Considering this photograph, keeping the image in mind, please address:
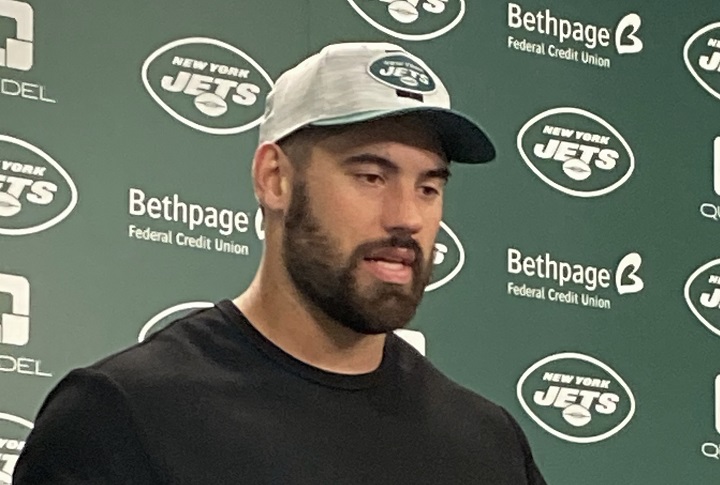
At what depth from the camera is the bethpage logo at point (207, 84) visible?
2.09 meters

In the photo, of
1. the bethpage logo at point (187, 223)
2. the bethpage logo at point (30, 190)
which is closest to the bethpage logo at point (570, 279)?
the bethpage logo at point (187, 223)

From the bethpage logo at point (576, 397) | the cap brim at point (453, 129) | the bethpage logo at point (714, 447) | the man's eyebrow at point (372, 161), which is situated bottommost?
the bethpage logo at point (714, 447)

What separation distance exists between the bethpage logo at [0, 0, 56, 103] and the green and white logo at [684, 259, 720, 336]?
43.8 inches

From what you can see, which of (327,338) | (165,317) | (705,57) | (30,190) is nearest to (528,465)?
(327,338)

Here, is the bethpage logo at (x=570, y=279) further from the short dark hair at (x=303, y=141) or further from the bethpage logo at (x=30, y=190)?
the short dark hair at (x=303, y=141)

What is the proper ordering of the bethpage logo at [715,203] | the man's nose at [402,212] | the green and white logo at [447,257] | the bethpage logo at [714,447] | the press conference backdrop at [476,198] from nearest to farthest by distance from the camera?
the man's nose at [402,212]
the press conference backdrop at [476,198]
the green and white logo at [447,257]
the bethpage logo at [714,447]
the bethpage logo at [715,203]

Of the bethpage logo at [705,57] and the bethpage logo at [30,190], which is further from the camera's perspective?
the bethpage logo at [705,57]

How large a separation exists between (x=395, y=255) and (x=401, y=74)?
17 centimetres

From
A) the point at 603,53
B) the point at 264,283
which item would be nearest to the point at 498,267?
the point at 603,53

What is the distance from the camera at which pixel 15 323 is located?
1.90 meters

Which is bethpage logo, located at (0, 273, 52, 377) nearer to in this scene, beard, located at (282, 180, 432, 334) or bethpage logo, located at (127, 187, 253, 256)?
bethpage logo, located at (127, 187, 253, 256)

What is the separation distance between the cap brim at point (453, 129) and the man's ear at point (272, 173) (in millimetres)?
67

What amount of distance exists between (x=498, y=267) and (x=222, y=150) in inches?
19.5

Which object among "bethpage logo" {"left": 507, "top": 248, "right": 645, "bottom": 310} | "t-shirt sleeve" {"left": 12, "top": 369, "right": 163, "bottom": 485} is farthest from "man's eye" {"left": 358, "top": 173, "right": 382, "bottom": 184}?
"bethpage logo" {"left": 507, "top": 248, "right": 645, "bottom": 310}
